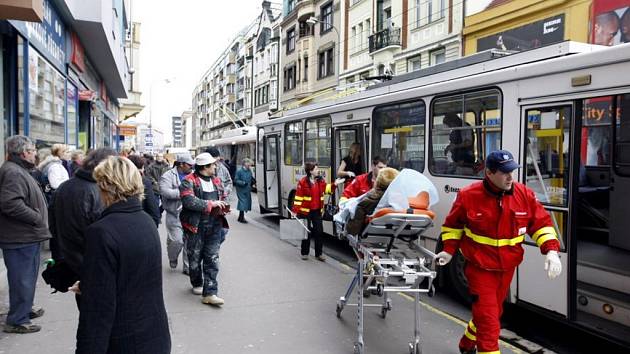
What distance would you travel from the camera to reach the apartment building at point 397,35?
74.0ft

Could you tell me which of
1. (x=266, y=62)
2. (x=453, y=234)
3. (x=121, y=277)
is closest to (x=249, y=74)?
(x=266, y=62)

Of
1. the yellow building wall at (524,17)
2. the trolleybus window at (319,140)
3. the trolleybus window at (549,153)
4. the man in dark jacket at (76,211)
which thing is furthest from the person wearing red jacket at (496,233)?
the yellow building wall at (524,17)

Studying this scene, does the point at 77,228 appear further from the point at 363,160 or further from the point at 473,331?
the point at 363,160

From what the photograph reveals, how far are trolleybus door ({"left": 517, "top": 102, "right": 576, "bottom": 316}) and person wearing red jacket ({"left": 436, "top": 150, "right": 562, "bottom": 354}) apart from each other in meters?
1.01

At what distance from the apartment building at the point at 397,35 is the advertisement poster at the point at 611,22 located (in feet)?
21.8

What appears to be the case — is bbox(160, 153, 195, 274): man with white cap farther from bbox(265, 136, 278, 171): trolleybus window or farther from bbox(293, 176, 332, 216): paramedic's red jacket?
bbox(265, 136, 278, 171): trolleybus window

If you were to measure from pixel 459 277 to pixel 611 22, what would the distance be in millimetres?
11918

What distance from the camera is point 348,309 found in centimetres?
611

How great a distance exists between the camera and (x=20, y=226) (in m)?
4.89

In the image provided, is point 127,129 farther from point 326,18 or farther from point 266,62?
point 266,62

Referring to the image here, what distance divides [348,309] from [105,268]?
4119 millimetres

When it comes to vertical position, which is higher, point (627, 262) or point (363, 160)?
point (363, 160)

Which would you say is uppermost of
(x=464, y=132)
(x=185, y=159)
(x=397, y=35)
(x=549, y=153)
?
(x=397, y=35)

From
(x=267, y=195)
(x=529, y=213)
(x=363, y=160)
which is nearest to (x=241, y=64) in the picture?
(x=267, y=195)
